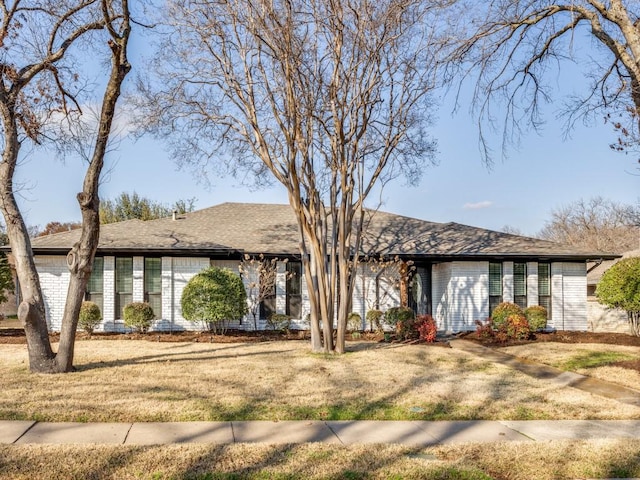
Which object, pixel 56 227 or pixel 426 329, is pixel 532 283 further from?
pixel 56 227

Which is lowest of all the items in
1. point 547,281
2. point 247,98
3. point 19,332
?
point 19,332

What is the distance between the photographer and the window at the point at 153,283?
18281 mm

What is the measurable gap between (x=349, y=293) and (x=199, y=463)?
8.06 metres

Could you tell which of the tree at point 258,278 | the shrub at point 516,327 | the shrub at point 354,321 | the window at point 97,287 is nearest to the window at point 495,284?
the shrub at point 516,327

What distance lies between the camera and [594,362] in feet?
41.1

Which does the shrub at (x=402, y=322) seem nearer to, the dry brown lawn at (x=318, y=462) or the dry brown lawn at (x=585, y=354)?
the dry brown lawn at (x=585, y=354)

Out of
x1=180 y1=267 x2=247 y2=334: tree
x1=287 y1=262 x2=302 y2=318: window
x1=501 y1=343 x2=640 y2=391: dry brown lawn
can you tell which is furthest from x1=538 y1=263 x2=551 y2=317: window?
x1=180 y1=267 x2=247 y2=334: tree

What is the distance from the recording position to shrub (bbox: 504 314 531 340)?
16.7 metres

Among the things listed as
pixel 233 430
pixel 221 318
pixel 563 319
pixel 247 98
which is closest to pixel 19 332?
pixel 221 318

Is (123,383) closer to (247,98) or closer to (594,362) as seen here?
(247,98)

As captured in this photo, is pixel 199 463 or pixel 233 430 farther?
Result: pixel 233 430

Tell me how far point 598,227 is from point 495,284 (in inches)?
1585

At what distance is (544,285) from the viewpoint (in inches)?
773

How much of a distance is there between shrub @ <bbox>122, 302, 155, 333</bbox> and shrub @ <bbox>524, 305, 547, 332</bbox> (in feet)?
36.1
